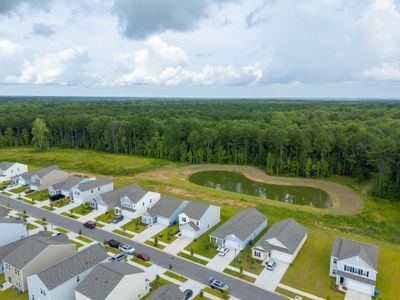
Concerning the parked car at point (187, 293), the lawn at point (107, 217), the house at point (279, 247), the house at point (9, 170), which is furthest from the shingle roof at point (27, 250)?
the house at point (9, 170)

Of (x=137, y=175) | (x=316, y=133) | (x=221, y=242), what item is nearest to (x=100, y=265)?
(x=221, y=242)

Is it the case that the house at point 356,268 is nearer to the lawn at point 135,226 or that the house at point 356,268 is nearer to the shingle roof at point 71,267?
the shingle roof at point 71,267

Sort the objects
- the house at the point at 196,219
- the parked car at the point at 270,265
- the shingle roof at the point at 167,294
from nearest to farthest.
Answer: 1. the shingle roof at the point at 167,294
2. the parked car at the point at 270,265
3. the house at the point at 196,219

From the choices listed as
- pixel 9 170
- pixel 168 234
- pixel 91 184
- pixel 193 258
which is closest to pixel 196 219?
pixel 168 234

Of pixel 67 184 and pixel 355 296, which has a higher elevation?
pixel 67 184

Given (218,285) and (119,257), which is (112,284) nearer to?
(119,257)
